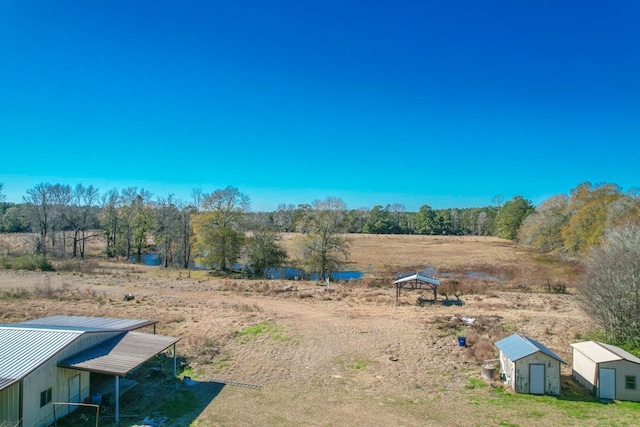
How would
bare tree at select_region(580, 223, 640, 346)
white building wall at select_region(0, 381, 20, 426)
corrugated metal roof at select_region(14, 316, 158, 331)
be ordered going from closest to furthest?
1. white building wall at select_region(0, 381, 20, 426)
2. corrugated metal roof at select_region(14, 316, 158, 331)
3. bare tree at select_region(580, 223, 640, 346)

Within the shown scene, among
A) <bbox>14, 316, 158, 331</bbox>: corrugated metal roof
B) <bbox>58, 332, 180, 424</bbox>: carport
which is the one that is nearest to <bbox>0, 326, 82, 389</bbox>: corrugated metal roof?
<bbox>58, 332, 180, 424</bbox>: carport

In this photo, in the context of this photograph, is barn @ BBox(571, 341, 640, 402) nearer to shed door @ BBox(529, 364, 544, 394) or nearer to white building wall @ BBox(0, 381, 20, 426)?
shed door @ BBox(529, 364, 544, 394)

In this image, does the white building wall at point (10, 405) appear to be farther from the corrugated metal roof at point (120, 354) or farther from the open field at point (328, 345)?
the open field at point (328, 345)

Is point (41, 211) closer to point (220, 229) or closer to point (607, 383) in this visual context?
point (220, 229)

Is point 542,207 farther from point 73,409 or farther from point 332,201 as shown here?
point 73,409

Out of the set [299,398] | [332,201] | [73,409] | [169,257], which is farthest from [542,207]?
[73,409]

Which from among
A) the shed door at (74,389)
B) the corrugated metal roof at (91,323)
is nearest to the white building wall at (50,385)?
the shed door at (74,389)

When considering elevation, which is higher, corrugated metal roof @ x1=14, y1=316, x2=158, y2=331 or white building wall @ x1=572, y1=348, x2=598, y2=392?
corrugated metal roof @ x1=14, y1=316, x2=158, y2=331
